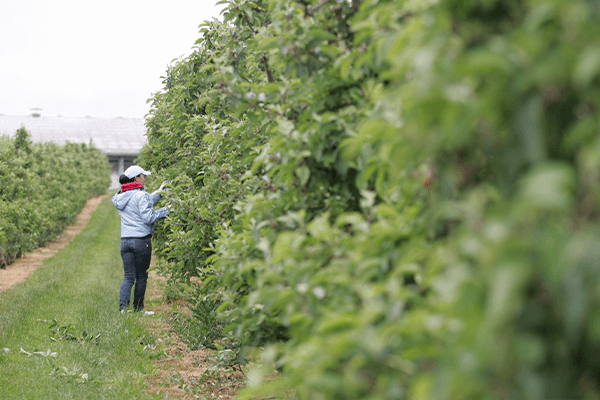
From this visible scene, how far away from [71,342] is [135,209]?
1956 mm

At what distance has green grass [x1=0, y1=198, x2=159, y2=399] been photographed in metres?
4.48

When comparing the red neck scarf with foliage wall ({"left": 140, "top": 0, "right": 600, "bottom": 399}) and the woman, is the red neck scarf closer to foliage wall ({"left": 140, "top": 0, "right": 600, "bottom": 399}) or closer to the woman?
the woman

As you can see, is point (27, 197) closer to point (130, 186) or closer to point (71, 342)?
point (130, 186)

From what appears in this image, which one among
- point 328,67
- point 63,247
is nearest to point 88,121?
point 63,247

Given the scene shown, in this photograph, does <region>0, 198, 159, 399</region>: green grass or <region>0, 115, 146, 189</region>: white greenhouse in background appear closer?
<region>0, 198, 159, 399</region>: green grass

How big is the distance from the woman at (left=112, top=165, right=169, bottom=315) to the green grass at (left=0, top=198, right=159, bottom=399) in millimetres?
561

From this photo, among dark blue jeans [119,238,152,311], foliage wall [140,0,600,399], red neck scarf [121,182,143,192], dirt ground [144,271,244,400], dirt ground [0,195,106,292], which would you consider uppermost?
foliage wall [140,0,600,399]

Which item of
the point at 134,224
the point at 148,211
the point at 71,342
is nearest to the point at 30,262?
the point at 134,224

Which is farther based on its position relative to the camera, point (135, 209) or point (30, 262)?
point (30, 262)

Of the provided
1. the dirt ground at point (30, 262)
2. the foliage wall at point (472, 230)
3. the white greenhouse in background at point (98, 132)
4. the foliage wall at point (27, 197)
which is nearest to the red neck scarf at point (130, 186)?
the foliage wall at point (27, 197)

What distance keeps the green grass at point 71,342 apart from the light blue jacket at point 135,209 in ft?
3.73

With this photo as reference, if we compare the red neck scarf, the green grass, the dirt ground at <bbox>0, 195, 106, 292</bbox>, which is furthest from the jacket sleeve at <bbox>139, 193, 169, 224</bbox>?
the dirt ground at <bbox>0, 195, 106, 292</bbox>

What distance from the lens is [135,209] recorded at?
698cm

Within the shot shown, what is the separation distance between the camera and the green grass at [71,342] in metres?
4.48
